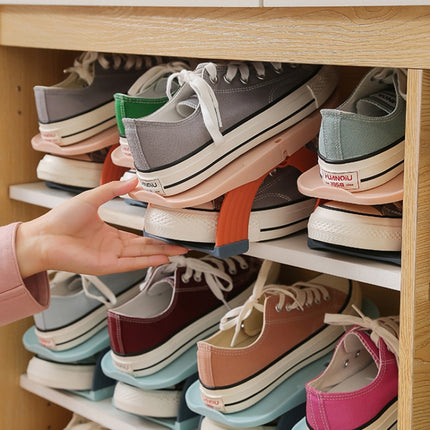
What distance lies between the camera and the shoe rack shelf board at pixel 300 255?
0.97 metres

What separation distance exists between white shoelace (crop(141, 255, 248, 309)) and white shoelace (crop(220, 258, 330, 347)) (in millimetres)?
100

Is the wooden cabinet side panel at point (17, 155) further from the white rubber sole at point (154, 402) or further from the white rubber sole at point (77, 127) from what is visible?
the white rubber sole at point (154, 402)

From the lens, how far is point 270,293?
1.24 m

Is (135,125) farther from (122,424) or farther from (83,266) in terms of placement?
(122,424)

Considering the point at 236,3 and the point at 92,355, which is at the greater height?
the point at 236,3

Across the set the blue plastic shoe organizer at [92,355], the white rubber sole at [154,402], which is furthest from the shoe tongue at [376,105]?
the blue plastic shoe organizer at [92,355]

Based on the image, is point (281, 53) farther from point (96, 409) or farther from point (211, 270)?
point (96, 409)

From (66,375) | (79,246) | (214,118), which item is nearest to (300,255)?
(214,118)

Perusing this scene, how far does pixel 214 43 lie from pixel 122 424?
70 centimetres

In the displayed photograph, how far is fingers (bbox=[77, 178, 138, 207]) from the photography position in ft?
3.66

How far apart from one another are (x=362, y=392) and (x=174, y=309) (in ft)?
1.35

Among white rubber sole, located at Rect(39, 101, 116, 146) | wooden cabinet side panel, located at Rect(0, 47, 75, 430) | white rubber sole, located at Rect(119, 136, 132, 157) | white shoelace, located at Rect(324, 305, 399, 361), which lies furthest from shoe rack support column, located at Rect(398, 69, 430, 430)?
wooden cabinet side panel, located at Rect(0, 47, 75, 430)

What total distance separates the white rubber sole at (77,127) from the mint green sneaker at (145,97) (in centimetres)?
11

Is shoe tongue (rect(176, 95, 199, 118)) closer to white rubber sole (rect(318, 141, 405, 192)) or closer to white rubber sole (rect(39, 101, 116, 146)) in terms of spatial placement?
white rubber sole (rect(318, 141, 405, 192))
